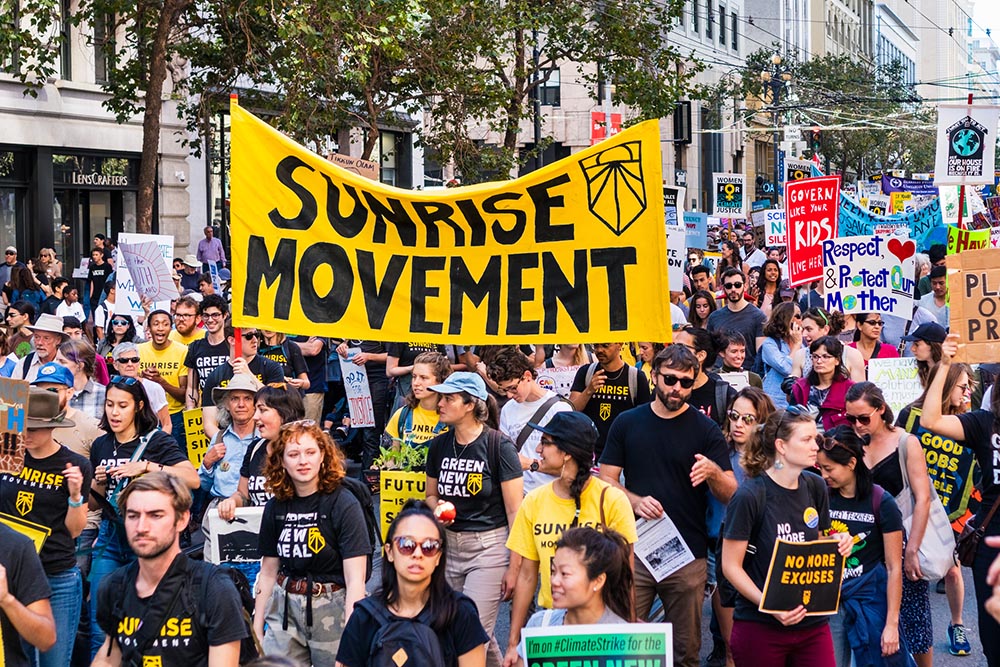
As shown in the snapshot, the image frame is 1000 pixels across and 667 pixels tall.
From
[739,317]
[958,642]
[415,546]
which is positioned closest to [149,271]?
[739,317]

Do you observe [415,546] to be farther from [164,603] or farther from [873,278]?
[873,278]

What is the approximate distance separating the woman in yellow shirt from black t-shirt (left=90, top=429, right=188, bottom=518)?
1.29 m

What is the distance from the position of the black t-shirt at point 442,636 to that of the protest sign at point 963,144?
836 cm

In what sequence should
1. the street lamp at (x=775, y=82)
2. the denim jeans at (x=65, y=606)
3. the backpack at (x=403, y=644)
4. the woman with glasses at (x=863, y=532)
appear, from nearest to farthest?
the backpack at (x=403, y=644)
the denim jeans at (x=65, y=606)
the woman with glasses at (x=863, y=532)
the street lamp at (x=775, y=82)

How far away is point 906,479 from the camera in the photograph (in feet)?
24.1

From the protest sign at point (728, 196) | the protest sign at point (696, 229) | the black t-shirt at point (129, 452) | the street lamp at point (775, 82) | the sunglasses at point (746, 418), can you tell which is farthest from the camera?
the street lamp at point (775, 82)

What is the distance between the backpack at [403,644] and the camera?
4.96 m

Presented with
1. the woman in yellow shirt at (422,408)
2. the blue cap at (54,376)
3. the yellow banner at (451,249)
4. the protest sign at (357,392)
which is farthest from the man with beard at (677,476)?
the protest sign at (357,392)

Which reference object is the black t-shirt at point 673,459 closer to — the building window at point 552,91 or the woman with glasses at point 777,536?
the woman with glasses at point 777,536

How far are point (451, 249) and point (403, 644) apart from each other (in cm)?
305

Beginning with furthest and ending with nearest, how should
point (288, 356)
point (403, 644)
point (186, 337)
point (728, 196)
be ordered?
point (728, 196) < point (186, 337) < point (288, 356) < point (403, 644)

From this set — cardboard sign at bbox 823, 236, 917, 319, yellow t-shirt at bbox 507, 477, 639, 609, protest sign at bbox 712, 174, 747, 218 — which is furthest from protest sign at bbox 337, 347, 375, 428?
protest sign at bbox 712, 174, 747, 218

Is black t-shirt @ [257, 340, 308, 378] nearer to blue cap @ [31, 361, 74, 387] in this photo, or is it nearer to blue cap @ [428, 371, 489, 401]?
blue cap @ [31, 361, 74, 387]

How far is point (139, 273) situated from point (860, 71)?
156ft
